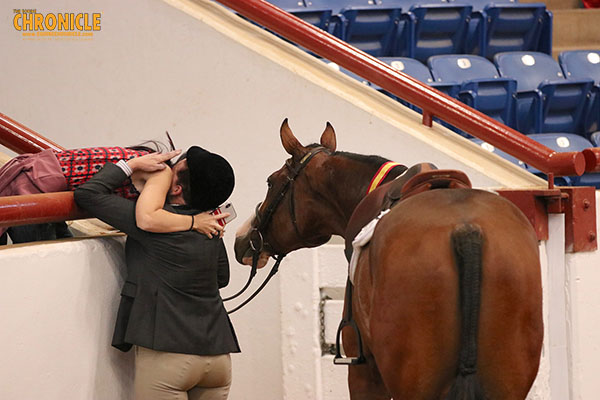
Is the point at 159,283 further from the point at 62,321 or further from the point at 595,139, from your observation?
the point at 595,139

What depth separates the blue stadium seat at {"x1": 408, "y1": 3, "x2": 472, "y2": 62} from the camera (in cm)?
664

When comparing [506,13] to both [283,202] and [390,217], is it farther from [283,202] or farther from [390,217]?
[390,217]

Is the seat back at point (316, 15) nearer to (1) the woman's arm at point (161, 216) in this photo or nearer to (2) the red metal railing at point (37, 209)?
(1) the woman's arm at point (161, 216)

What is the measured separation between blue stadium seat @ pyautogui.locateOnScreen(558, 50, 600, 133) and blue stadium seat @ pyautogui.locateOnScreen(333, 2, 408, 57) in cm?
152

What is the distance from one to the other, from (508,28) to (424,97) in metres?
3.50

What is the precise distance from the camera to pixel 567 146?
566 centimetres

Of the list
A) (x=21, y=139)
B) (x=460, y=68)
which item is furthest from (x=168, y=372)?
(x=460, y=68)

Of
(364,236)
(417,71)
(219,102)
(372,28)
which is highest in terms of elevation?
(372,28)

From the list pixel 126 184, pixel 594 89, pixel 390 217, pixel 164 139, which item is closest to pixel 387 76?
pixel 164 139

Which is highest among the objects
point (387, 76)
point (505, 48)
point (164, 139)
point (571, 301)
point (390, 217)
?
point (505, 48)

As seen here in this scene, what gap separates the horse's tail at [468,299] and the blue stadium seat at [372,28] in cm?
462

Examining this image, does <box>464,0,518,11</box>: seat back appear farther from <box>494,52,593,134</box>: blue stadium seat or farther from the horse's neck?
the horse's neck

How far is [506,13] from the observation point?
23.0ft

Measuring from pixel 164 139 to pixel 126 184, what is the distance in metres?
1.62
